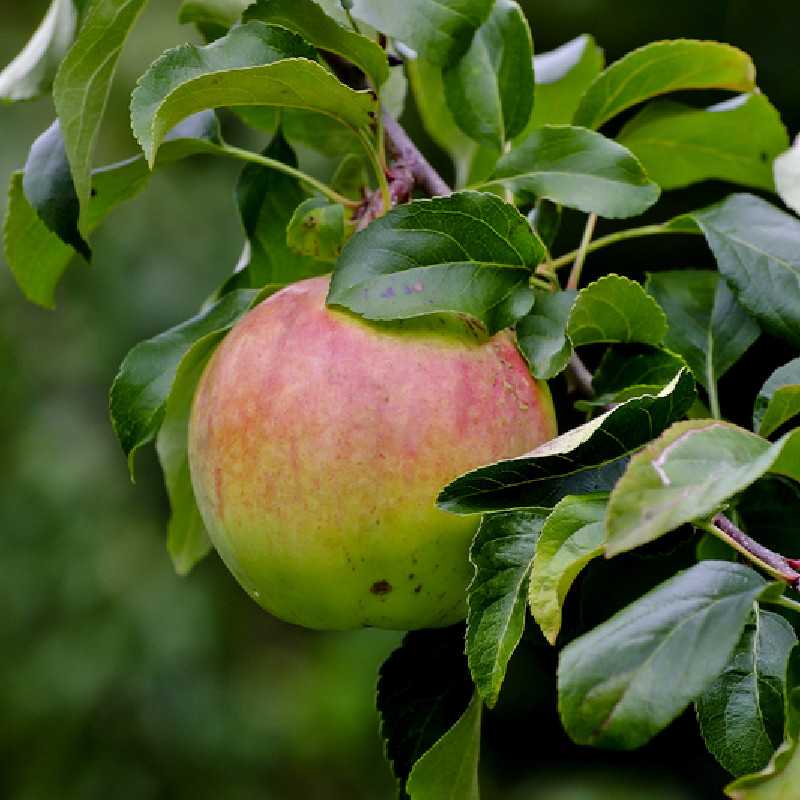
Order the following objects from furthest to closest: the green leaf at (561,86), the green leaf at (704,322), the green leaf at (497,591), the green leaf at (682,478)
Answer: the green leaf at (561,86) < the green leaf at (704,322) < the green leaf at (497,591) < the green leaf at (682,478)

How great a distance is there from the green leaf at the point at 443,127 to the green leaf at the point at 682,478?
400 millimetres

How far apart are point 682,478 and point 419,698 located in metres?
0.28

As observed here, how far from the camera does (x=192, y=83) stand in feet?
1.81

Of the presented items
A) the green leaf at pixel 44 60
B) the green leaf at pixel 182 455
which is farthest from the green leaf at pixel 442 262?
the green leaf at pixel 44 60

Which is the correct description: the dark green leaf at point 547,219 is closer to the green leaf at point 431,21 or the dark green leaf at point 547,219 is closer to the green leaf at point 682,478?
the green leaf at point 431,21

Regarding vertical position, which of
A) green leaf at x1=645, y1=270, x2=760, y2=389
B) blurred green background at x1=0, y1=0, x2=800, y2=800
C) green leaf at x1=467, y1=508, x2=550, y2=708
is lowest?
blurred green background at x1=0, y1=0, x2=800, y2=800

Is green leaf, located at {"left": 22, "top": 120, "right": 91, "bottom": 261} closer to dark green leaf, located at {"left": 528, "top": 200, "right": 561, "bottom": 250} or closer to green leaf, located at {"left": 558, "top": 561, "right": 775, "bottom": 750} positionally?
dark green leaf, located at {"left": 528, "top": 200, "right": 561, "bottom": 250}

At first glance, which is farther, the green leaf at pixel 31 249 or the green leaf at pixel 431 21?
the green leaf at pixel 31 249

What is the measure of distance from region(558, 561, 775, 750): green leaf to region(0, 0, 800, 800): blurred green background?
179cm

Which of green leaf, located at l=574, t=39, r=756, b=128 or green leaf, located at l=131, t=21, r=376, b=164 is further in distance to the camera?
green leaf, located at l=574, t=39, r=756, b=128

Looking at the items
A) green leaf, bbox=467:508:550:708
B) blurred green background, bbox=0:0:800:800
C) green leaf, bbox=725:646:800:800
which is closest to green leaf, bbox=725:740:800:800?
green leaf, bbox=725:646:800:800

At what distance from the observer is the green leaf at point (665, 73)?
27.6 inches

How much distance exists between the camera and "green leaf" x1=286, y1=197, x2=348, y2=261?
0.66 meters

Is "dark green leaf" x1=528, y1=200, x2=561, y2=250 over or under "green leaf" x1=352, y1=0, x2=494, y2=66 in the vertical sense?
under
